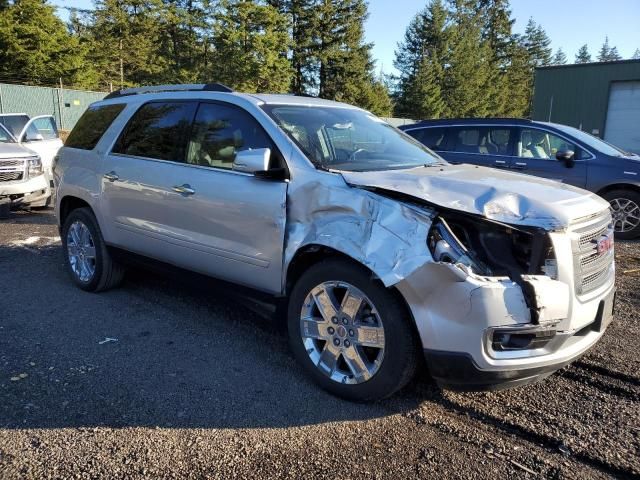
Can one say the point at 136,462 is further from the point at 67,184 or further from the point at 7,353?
the point at 67,184

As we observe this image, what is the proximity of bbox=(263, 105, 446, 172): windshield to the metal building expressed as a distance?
2769 centimetres

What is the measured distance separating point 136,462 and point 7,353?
5.74 ft

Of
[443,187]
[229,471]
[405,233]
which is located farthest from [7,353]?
[443,187]

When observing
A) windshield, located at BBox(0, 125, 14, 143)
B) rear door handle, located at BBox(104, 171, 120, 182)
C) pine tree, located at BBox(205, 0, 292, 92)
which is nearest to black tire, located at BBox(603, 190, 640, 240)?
rear door handle, located at BBox(104, 171, 120, 182)

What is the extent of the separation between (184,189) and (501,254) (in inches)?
91.0

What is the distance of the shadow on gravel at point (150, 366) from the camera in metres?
3.03

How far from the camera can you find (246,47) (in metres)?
42.6

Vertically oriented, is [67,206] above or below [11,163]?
below

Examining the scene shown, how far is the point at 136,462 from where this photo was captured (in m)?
2.60

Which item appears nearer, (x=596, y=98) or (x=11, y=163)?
(x=11, y=163)

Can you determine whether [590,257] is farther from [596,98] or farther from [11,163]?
[596,98]

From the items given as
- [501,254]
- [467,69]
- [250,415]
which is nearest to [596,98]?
[501,254]

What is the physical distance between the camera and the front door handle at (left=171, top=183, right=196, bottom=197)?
12.8ft

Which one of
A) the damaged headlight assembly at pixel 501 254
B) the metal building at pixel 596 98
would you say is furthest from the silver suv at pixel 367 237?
the metal building at pixel 596 98
